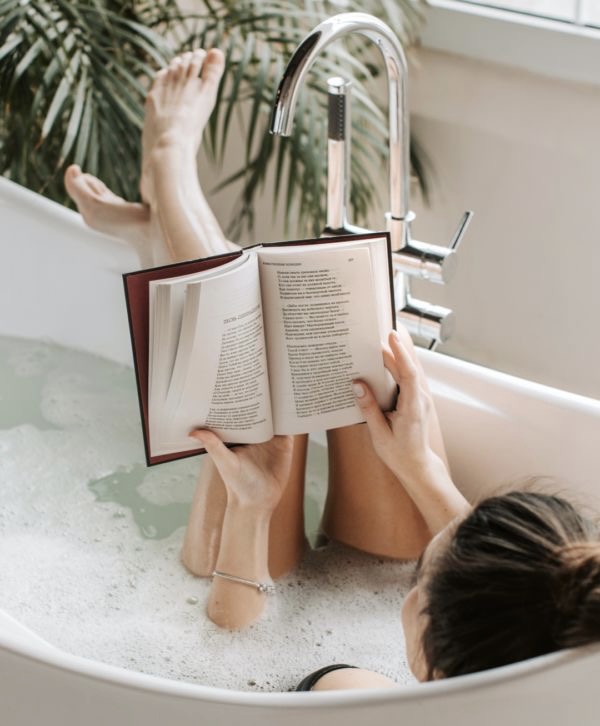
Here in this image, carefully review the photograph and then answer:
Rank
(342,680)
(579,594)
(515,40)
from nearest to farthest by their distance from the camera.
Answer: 1. (579,594)
2. (342,680)
3. (515,40)

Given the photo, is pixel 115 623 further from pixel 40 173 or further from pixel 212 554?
pixel 40 173

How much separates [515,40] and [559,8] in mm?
153

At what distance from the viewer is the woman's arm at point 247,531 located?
128 cm

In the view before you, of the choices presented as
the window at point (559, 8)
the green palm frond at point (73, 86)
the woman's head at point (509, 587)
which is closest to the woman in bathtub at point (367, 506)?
the woman's head at point (509, 587)

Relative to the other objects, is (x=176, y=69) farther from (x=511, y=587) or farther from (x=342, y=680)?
(x=511, y=587)

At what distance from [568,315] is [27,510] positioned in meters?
1.24

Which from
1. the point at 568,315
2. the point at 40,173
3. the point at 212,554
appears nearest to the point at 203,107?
the point at 40,173

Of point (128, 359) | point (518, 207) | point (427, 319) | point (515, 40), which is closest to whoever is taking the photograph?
point (427, 319)

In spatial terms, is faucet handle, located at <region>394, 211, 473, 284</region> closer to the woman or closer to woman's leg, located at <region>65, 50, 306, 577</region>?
Result: woman's leg, located at <region>65, 50, 306, 577</region>

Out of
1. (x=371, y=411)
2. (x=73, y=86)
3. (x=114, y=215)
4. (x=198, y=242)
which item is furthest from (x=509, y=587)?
(x=73, y=86)

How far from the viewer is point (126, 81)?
2.20 meters

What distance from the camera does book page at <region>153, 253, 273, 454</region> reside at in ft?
3.67

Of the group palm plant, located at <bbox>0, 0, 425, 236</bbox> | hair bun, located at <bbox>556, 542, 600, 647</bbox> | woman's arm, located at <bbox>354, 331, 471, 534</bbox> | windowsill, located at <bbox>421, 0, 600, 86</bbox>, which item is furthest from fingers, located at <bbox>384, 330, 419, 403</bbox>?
windowsill, located at <bbox>421, 0, 600, 86</bbox>

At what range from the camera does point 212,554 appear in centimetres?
140
